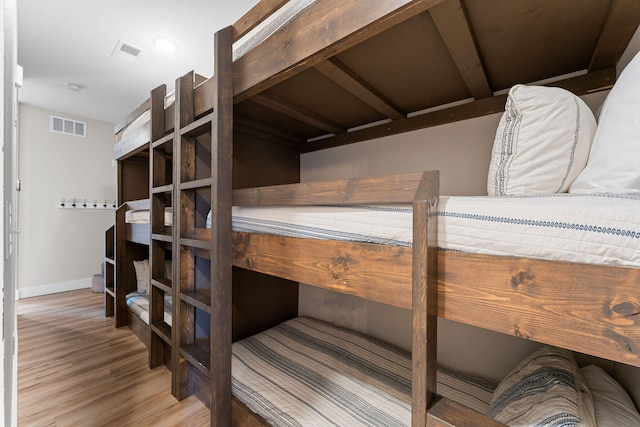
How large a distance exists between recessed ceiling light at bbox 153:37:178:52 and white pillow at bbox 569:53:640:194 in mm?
2568

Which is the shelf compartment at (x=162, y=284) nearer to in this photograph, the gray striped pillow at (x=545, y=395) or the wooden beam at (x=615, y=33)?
the gray striped pillow at (x=545, y=395)

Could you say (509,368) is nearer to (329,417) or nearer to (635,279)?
(329,417)

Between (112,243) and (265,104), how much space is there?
8.22ft

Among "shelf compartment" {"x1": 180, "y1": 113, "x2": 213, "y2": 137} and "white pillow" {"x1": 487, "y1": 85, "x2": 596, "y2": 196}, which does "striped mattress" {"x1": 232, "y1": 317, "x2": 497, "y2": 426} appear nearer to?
"white pillow" {"x1": 487, "y1": 85, "x2": 596, "y2": 196}

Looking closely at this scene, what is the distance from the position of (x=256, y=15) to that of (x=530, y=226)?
1286 millimetres

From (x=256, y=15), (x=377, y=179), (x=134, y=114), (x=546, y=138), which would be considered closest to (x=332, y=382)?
(x=377, y=179)

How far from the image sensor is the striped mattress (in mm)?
1211

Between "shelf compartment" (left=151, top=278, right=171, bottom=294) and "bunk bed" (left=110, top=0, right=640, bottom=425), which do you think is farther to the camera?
"shelf compartment" (left=151, top=278, right=171, bottom=294)

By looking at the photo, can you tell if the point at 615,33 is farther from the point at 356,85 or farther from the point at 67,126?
the point at 67,126

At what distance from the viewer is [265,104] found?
1.62 meters

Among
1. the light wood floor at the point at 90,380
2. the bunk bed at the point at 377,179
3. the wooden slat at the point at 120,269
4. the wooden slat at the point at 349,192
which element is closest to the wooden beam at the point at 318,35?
the bunk bed at the point at 377,179

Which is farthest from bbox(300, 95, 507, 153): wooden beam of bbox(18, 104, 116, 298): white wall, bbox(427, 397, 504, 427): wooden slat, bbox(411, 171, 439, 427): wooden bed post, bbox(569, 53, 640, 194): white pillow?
bbox(18, 104, 116, 298): white wall

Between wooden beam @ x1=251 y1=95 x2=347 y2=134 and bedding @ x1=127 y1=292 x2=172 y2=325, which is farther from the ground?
wooden beam @ x1=251 y1=95 x2=347 y2=134

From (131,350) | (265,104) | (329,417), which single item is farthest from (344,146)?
(131,350)
